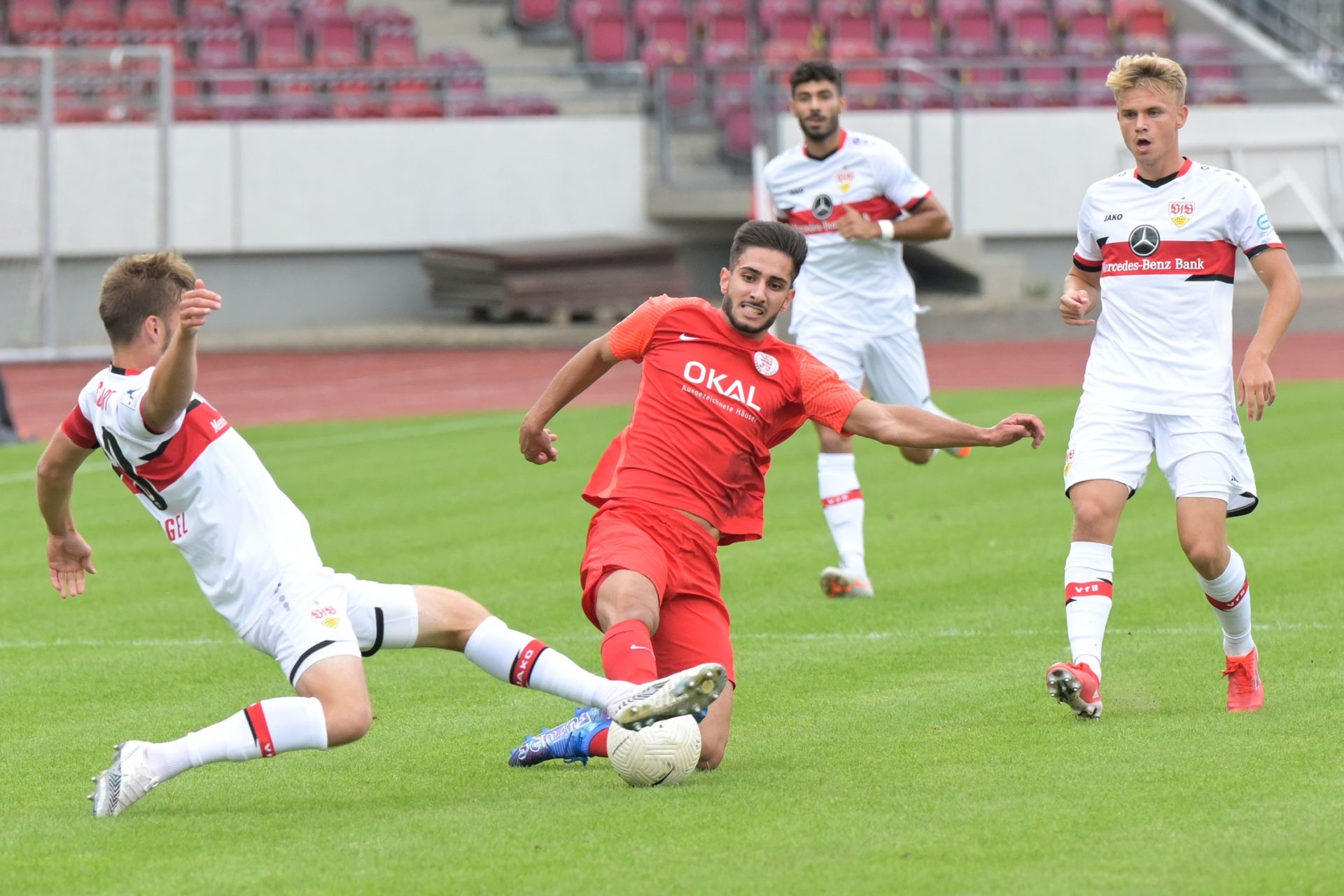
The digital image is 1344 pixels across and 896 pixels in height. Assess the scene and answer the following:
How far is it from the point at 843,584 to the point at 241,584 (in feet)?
14.1

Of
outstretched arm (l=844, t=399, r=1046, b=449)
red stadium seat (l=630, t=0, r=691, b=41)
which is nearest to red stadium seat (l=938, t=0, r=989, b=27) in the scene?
red stadium seat (l=630, t=0, r=691, b=41)

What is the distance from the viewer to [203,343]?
23750 mm

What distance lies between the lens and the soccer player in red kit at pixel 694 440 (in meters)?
6.02

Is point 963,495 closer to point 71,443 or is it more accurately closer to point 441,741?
point 441,741

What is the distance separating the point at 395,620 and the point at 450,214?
20447 millimetres

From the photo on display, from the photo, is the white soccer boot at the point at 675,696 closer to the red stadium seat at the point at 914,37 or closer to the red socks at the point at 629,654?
the red socks at the point at 629,654

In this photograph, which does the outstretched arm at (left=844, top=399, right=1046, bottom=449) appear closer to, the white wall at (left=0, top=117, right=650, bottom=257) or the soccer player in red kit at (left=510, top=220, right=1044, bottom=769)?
the soccer player in red kit at (left=510, top=220, right=1044, bottom=769)

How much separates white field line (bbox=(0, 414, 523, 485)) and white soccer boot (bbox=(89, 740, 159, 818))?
9.90 m

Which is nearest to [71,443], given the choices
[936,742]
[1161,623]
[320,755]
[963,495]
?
[320,755]

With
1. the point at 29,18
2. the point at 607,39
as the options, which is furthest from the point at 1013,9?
the point at 29,18

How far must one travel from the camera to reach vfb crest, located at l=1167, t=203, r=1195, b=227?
6520mm

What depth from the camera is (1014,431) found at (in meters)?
5.59

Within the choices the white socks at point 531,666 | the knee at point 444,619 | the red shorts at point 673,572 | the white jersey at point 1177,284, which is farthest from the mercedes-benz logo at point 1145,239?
Result: the knee at point 444,619

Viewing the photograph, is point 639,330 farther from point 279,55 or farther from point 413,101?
point 279,55
